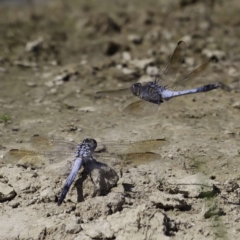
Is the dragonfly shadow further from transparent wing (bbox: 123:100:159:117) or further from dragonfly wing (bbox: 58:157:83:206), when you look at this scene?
transparent wing (bbox: 123:100:159:117)

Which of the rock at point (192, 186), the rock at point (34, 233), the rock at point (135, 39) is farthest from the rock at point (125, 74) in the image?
the rock at point (34, 233)

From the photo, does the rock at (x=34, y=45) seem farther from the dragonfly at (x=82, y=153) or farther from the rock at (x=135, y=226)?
the rock at (x=135, y=226)

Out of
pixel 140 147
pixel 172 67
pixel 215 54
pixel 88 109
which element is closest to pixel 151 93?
pixel 172 67

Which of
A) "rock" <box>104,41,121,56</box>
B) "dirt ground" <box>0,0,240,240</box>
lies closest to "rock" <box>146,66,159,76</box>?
"dirt ground" <box>0,0,240,240</box>

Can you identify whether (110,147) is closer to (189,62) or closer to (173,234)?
(173,234)

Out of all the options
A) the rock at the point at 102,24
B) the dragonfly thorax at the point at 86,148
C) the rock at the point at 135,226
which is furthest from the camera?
the rock at the point at 102,24

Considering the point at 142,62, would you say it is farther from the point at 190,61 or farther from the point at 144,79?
the point at 190,61
